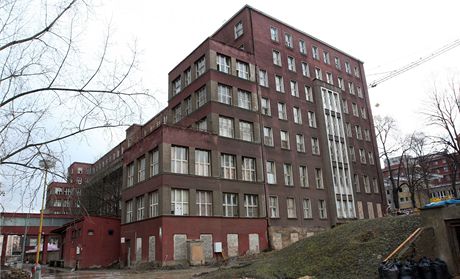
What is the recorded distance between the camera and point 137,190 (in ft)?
125

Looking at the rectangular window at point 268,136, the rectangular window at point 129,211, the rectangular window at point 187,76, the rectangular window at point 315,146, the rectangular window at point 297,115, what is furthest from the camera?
the rectangular window at point 315,146

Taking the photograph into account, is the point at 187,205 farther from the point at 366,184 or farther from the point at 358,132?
the point at 358,132

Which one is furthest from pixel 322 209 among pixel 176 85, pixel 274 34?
pixel 176 85

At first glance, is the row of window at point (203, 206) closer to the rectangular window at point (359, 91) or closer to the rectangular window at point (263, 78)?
the rectangular window at point (263, 78)

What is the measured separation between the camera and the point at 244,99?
42.0m

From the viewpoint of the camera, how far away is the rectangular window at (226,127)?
3869 centimetres

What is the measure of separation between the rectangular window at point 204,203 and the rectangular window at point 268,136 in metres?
10.3

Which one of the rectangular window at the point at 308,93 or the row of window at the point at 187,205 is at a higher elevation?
the rectangular window at the point at 308,93

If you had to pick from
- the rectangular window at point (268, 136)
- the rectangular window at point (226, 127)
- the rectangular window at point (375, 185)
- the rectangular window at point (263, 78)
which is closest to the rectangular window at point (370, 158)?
the rectangular window at point (375, 185)

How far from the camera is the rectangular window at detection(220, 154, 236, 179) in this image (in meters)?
37.3

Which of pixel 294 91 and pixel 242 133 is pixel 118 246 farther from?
pixel 294 91

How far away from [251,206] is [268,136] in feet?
28.7

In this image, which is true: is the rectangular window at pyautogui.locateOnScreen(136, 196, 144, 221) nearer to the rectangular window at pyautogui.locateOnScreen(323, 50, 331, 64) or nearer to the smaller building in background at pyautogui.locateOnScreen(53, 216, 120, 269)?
the smaller building in background at pyautogui.locateOnScreen(53, 216, 120, 269)

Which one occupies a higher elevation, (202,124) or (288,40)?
(288,40)
